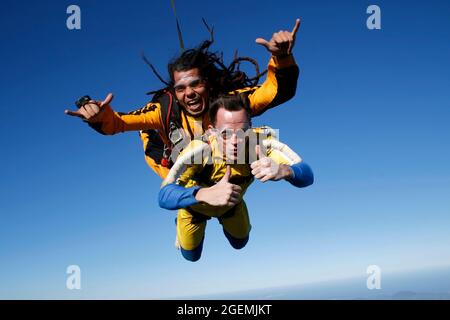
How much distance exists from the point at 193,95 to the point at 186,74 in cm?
21

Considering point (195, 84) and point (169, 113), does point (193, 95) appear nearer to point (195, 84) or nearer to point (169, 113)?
point (195, 84)

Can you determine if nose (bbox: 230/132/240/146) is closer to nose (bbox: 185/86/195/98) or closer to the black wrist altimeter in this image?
nose (bbox: 185/86/195/98)

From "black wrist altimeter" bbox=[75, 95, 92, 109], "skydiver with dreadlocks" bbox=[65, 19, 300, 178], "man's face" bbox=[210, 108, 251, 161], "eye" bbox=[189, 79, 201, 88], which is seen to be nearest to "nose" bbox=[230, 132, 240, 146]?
"man's face" bbox=[210, 108, 251, 161]

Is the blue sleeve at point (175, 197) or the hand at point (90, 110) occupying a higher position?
the hand at point (90, 110)

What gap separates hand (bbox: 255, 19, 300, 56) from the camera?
9.29 feet

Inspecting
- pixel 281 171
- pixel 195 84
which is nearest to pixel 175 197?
pixel 281 171

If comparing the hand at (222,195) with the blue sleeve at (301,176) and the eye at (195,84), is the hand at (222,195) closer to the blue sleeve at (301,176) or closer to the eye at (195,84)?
the blue sleeve at (301,176)

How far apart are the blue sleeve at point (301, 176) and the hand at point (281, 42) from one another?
782 millimetres

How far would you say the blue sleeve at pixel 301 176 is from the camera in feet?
8.48

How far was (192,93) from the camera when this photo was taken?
3.24 m

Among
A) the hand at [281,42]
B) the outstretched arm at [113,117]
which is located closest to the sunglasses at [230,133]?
the hand at [281,42]

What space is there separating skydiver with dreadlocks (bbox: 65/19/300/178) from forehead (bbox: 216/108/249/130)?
37 cm
